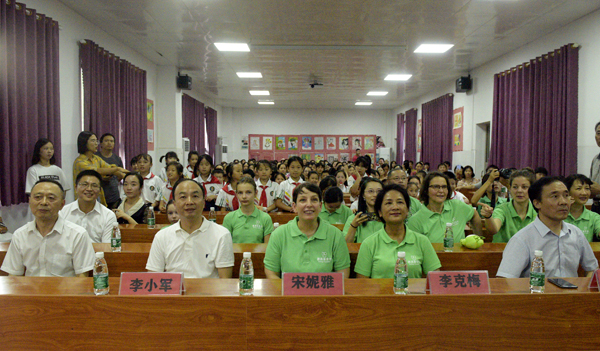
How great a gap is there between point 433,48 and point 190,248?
625cm

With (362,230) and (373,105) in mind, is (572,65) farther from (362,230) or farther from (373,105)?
(373,105)

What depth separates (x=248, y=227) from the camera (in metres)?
3.22

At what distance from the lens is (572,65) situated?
558 cm

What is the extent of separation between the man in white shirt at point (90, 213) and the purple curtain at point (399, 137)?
1290 cm

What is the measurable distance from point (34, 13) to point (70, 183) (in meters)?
2.12

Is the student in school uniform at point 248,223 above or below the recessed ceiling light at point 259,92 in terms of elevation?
below

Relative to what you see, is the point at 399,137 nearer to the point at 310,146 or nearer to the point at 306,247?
the point at 310,146

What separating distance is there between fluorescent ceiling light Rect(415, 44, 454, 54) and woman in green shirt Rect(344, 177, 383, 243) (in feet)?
15.5

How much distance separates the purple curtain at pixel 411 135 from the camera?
13.2 meters

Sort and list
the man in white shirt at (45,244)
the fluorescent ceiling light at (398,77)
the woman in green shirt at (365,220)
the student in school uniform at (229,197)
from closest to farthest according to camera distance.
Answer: the man in white shirt at (45,244) → the woman in green shirt at (365,220) → the student in school uniform at (229,197) → the fluorescent ceiling light at (398,77)

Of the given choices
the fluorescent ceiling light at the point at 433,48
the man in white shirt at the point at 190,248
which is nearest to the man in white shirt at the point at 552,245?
the man in white shirt at the point at 190,248

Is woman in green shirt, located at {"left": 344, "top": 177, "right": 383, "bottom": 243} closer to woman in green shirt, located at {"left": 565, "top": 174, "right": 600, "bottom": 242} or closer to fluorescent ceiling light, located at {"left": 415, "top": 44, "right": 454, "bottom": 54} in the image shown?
woman in green shirt, located at {"left": 565, "top": 174, "right": 600, "bottom": 242}

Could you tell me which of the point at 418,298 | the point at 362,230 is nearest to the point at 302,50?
the point at 362,230

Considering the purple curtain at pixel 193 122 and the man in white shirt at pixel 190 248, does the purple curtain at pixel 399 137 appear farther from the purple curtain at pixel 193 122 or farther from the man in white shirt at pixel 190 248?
the man in white shirt at pixel 190 248
